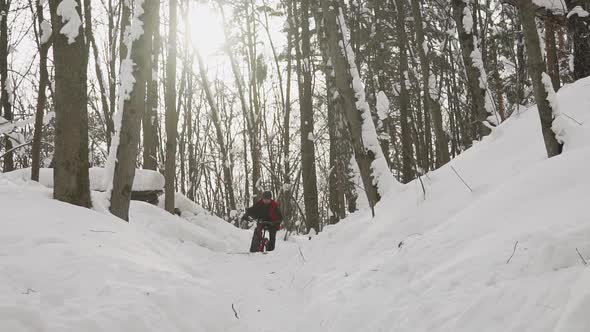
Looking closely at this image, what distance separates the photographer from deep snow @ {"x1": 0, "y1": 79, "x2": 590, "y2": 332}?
2449 mm

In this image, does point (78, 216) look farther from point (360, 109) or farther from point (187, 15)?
point (187, 15)

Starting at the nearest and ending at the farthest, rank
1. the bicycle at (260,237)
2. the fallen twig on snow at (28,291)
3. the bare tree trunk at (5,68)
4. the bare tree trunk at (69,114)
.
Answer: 1. the fallen twig on snow at (28,291)
2. the bare tree trunk at (69,114)
3. the bicycle at (260,237)
4. the bare tree trunk at (5,68)

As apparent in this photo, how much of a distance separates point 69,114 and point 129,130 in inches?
64.6

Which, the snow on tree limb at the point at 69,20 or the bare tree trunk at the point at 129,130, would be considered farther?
the bare tree trunk at the point at 129,130

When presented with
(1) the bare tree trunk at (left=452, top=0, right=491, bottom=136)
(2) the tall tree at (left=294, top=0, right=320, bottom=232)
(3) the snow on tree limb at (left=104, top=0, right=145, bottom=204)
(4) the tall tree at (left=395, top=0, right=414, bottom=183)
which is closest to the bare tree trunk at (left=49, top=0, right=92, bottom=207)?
(3) the snow on tree limb at (left=104, top=0, right=145, bottom=204)

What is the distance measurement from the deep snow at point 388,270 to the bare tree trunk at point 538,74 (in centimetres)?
17

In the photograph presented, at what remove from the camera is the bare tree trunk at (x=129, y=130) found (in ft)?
23.1

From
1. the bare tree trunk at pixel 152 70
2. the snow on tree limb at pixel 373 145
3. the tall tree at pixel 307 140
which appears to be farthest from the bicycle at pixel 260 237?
the bare tree trunk at pixel 152 70

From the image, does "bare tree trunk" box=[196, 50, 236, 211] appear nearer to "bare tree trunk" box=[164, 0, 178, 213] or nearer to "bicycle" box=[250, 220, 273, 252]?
"bare tree trunk" box=[164, 0, 178, 213]

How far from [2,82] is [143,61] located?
7.54 meters

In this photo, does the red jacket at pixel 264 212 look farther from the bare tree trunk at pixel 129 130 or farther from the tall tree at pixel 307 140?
the bare tree trunk at pixel 129 130

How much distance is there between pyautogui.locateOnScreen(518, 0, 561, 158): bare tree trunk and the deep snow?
173mm

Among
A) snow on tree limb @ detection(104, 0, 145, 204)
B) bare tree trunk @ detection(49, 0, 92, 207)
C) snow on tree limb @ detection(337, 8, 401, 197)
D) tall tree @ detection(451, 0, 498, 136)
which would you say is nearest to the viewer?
bare tree trunk @ detection(49, 0, 92, 207)

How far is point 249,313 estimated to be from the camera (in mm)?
4285
